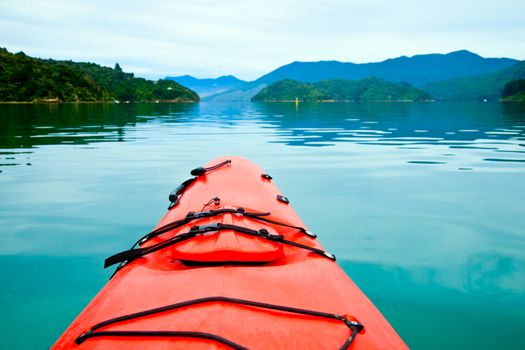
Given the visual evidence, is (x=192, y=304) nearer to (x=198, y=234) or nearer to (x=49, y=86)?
(x=198, y=234)

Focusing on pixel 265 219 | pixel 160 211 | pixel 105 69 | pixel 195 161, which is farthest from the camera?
pixel 105 69

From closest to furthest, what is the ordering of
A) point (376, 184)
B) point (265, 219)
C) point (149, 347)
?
point (149, 347) → point (265, 219) → point (376, 184)

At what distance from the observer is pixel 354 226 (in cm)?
641

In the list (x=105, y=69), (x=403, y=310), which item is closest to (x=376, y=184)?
(x=403, y=310)

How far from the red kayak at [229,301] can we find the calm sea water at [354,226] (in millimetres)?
1375

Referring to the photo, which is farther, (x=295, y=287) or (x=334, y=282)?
(x=334, y=282)

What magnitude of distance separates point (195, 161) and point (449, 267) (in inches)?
334

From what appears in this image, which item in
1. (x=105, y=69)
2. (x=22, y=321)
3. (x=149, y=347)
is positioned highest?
(x=105, y=69)

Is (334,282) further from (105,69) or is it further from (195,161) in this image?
(105,69)

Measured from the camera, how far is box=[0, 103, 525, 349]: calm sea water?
392 cm

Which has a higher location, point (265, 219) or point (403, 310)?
point (265, 219)

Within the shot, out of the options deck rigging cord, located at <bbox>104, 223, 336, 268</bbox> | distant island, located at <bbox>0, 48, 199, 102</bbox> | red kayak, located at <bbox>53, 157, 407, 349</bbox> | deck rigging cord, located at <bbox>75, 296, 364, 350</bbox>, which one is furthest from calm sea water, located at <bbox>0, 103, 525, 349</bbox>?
distant island, located at <bbox>0, 48, 199, 102</bbox>

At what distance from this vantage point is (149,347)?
1.87m

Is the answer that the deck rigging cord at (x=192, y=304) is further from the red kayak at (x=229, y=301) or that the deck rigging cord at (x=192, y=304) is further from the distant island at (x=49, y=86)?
the distant island at (x=49, y=86)
